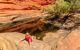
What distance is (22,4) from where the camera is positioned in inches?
441

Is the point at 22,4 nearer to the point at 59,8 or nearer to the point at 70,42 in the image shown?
the point at 59,8

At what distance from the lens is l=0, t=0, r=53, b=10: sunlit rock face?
1055 cm

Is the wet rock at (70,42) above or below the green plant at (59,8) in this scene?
below

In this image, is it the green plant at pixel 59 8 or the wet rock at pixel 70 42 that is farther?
→ the green plant at pixel 59 8

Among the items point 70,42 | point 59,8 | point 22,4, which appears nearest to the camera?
point 70,42

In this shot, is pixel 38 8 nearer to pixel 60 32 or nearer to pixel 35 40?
pixel 60 32

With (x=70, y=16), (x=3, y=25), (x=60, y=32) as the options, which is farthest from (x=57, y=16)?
(x=3, y=25)

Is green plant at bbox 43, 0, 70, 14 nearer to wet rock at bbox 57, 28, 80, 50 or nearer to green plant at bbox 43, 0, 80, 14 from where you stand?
green plant at bbox 43, 0, 80, 14

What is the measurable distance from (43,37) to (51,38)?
0.30 meters

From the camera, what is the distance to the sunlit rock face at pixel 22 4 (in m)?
10.5

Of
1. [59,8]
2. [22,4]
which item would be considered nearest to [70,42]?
[59,8]

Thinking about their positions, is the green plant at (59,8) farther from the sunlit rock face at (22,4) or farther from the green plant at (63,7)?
the sunlit rock face at (22,4)

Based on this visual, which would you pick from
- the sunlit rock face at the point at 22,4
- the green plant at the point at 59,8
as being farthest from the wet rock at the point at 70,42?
the sunlit rock face at the point at 22,4

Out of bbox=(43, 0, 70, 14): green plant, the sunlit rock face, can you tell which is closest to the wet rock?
bbox=(43, 0, 70, 14): green plant
